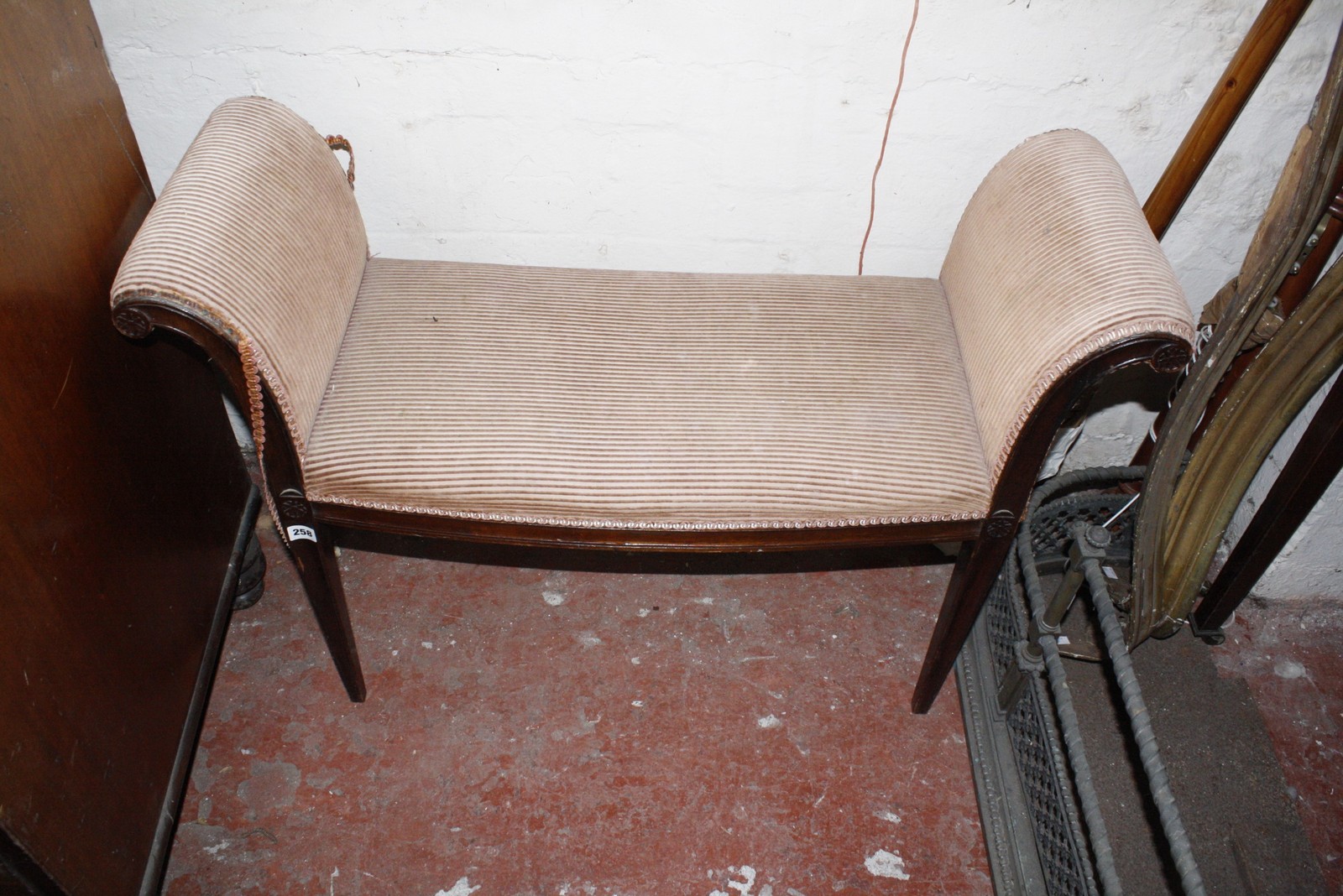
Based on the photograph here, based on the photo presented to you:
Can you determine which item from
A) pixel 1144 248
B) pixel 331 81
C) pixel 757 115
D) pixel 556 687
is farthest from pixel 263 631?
pixel 1144 248

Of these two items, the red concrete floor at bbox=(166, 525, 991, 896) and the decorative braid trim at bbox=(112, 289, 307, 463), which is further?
the red concrete floor at bbox=(166, 525, 991, 896)

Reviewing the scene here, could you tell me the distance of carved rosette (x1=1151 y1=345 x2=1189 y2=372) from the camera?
3.38 feet

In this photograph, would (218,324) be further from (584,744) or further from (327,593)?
(584,744)

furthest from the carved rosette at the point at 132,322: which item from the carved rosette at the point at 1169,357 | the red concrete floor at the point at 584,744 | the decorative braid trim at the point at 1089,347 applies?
the carved rosette at the point at 1169,357

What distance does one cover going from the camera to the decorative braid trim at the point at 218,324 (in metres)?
0.96

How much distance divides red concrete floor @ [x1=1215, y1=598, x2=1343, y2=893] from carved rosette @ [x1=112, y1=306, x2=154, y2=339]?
1.81 metres

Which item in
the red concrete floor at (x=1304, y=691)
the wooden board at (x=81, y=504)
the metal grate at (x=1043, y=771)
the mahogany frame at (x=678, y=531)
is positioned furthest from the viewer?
the red concrete floor at (x=1304, y=691)

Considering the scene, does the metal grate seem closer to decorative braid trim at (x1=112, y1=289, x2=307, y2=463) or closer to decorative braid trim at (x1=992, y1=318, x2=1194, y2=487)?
decorative braid trim at (x1=992, y1=318, x2=1194, y2=487)

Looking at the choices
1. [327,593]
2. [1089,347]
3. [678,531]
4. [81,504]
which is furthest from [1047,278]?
[81,504]

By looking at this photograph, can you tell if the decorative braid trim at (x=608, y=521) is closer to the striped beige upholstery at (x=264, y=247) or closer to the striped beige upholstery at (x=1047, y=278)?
the striped beige upholstery at (x=264, y=247)

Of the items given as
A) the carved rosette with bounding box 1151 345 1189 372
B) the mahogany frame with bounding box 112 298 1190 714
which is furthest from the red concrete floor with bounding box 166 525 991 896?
the carved rosette with bounding box 1151 345 1189 372

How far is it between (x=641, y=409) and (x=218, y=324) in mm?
523

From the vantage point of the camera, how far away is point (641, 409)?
1207 millimetres

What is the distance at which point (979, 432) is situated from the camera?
47.6 inches
